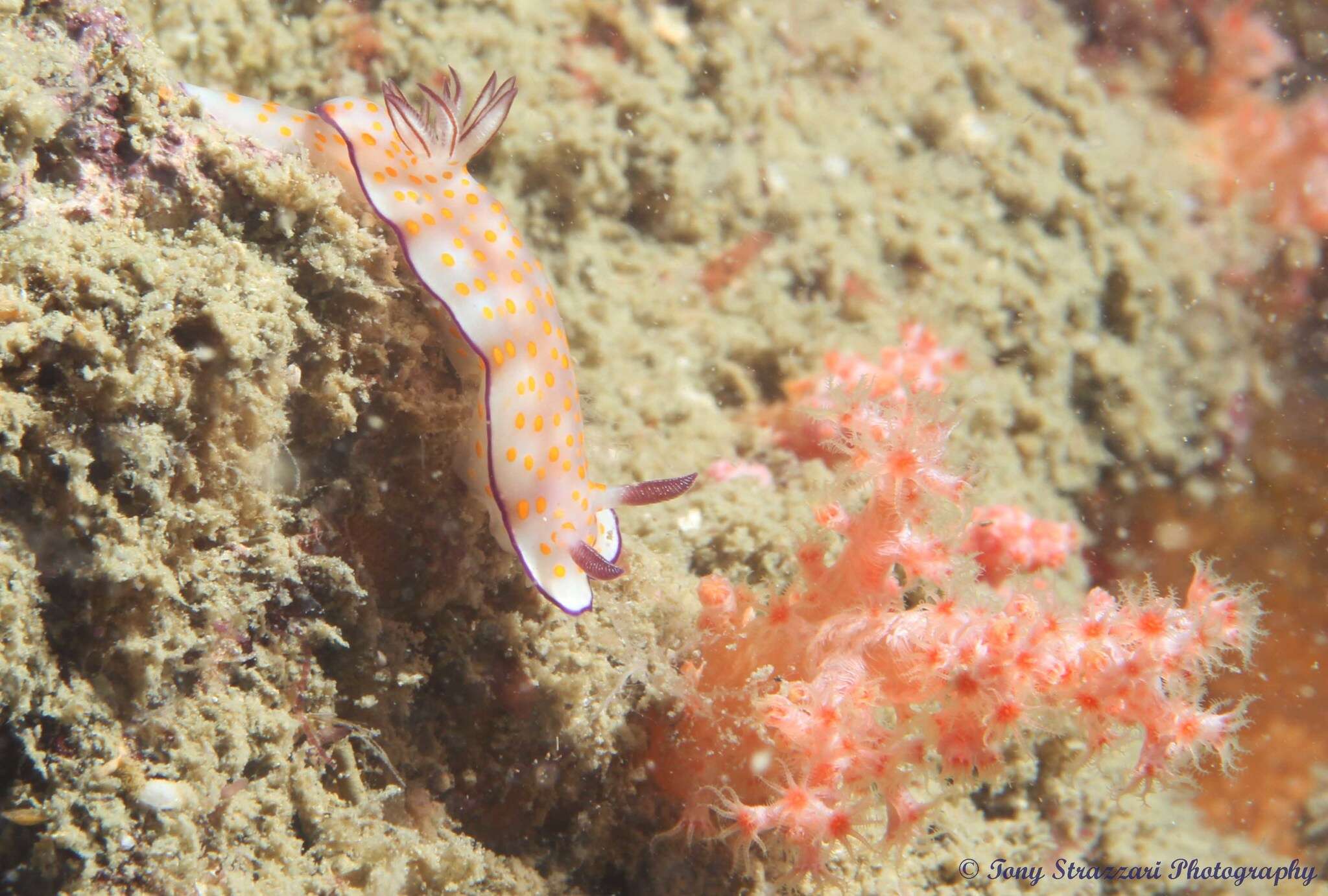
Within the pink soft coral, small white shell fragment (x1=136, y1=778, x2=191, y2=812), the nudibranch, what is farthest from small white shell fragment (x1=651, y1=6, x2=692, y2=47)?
small white shell fragment (x1=136, y1=778, x2=191, y2=812)

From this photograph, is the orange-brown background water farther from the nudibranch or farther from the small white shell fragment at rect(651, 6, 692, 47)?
the nudibranch

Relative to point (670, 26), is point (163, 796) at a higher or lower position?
lower

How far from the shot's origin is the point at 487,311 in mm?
2160

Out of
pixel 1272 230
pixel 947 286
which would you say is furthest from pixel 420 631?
pixel 1272 230

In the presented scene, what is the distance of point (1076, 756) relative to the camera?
3.68 m

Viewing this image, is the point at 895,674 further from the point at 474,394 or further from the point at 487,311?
the point at 487,311

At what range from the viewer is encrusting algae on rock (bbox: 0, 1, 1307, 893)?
5.35 ft

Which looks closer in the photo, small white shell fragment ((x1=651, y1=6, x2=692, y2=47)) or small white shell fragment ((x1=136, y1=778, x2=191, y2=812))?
small white shell fragment ((x1=136, y1=778, x2=191, y2=812))

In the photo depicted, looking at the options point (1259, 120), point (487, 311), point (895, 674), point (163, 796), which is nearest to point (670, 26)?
point (487, 311)

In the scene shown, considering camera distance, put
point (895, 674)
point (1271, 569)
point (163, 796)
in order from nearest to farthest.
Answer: point (163, 796), point (895, 674), point (1271, 569)

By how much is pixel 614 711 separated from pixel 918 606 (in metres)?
1.02

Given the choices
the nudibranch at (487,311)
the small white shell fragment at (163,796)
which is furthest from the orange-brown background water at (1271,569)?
the small white shell fragment at (163,796)

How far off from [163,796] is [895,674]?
1.91 meters

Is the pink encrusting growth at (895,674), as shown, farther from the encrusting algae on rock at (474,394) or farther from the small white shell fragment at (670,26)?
the small white shell fragment at (670,26)
